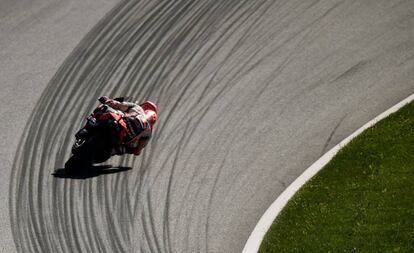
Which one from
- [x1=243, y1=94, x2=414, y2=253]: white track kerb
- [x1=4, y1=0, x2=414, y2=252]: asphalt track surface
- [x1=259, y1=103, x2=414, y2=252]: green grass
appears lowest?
[x1=259, y1=103, x2=414, y2=252]: green grass

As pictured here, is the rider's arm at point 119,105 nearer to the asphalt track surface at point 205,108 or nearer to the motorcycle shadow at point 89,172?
the asphalt track surface at point 205,108

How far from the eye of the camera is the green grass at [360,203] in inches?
611

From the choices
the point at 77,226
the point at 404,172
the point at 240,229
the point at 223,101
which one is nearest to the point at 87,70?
the point at 223,101

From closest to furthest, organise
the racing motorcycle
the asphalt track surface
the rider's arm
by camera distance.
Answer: the asphalt track surface < the racing motorcycle < the rider's arm

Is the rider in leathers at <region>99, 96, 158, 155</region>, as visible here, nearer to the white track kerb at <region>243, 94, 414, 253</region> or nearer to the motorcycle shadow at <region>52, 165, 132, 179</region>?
the motorcycle shadow at <region>52, 165, 132, 179</region>

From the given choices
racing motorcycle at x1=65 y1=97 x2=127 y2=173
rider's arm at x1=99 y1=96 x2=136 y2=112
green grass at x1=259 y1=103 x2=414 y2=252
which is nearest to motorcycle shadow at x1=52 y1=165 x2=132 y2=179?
racing motorcycle at x1=65 y1=97 x2=127 y2=173

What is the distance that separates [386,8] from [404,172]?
26.4 ft

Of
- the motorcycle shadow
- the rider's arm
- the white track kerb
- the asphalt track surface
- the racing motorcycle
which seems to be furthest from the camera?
the rider's arm

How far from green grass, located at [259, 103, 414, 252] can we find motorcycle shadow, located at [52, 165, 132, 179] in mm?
4489

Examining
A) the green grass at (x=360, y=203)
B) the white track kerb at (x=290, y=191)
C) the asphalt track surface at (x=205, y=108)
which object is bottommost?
the green grass at (x=360, y=203)

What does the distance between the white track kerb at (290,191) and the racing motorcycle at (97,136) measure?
4147mm

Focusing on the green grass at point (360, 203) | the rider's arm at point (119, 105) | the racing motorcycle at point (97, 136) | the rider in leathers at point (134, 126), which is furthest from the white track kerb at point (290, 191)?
the rider's arm at point (119, 105)

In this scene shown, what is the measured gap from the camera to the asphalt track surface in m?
17.6

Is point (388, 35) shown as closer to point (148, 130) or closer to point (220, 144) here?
point (220, 144)
